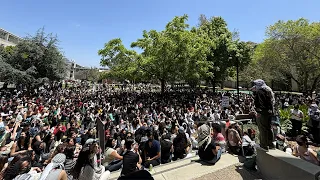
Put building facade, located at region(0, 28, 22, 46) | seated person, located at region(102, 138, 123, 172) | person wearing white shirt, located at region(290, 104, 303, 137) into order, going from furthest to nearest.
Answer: building facade, located at region(0, 28, 22, 46)
person wearing white shirt, located at region(290, 104, 303, 137)
seated person, located at region(102, 138, 123, 172)

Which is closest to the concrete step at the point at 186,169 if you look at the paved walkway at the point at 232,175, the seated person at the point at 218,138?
the paved walkway at the point at 232,175

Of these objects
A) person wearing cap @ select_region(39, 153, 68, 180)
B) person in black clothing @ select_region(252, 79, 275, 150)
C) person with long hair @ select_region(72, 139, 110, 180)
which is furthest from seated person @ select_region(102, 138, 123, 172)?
person in black clothing @ select_region(252, 79, 275, 150)

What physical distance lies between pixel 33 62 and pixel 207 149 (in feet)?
86.2

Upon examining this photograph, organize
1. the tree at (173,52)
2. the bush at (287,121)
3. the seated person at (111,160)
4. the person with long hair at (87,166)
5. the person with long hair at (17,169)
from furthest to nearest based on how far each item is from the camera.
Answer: the tree at (173,52) < the bush at (287,121) < the seated person at (111,160) < the person with long hair at (87,166) < the person with long hair at (17,169)

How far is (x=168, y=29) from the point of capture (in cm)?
2075

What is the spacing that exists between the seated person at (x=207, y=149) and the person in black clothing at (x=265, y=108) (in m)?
1.19

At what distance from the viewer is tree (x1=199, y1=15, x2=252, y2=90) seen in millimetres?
26797

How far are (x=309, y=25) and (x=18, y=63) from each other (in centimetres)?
3466

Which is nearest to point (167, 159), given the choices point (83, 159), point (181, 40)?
point (83, 159)

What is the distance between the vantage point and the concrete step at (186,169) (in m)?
4.45

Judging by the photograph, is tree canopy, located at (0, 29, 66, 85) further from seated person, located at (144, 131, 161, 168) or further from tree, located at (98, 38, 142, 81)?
seated person, located at (144, 131, 161, 168)

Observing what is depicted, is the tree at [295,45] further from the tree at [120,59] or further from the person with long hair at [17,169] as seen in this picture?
the person with long hair at [17,169]

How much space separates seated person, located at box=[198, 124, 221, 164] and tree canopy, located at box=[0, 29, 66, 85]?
24106mm

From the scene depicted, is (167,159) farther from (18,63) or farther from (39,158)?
(18,63)
